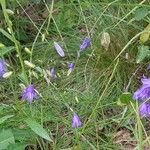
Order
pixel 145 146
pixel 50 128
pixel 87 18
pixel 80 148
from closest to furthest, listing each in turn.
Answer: pixel 80 148 → pixel 145 146 → pixel 50 128 → pixel 87 18

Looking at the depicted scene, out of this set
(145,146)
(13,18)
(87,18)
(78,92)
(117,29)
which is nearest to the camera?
(145,146)

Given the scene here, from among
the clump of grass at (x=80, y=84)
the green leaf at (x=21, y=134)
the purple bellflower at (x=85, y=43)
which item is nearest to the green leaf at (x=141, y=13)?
the clump of grass at (x=80, y=84)

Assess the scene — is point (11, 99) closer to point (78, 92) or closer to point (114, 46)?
point (78, 92)

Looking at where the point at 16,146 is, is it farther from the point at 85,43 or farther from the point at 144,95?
the point at 85,43

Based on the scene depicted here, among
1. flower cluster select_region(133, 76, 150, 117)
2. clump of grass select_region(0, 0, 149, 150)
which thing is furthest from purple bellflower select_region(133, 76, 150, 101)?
clump of grass select_region(0, 0, 149, 150)

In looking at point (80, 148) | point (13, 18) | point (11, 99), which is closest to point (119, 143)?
point (80, 148)

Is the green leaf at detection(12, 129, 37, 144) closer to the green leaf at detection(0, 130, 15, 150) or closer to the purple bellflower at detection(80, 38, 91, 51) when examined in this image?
the green leaf at detection(0, 130, 15, 150)

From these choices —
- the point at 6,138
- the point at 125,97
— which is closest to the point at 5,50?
the point at 6,138

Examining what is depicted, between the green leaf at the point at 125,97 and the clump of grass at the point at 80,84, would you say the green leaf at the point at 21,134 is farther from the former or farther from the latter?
the green leaf at the point at 125,97
